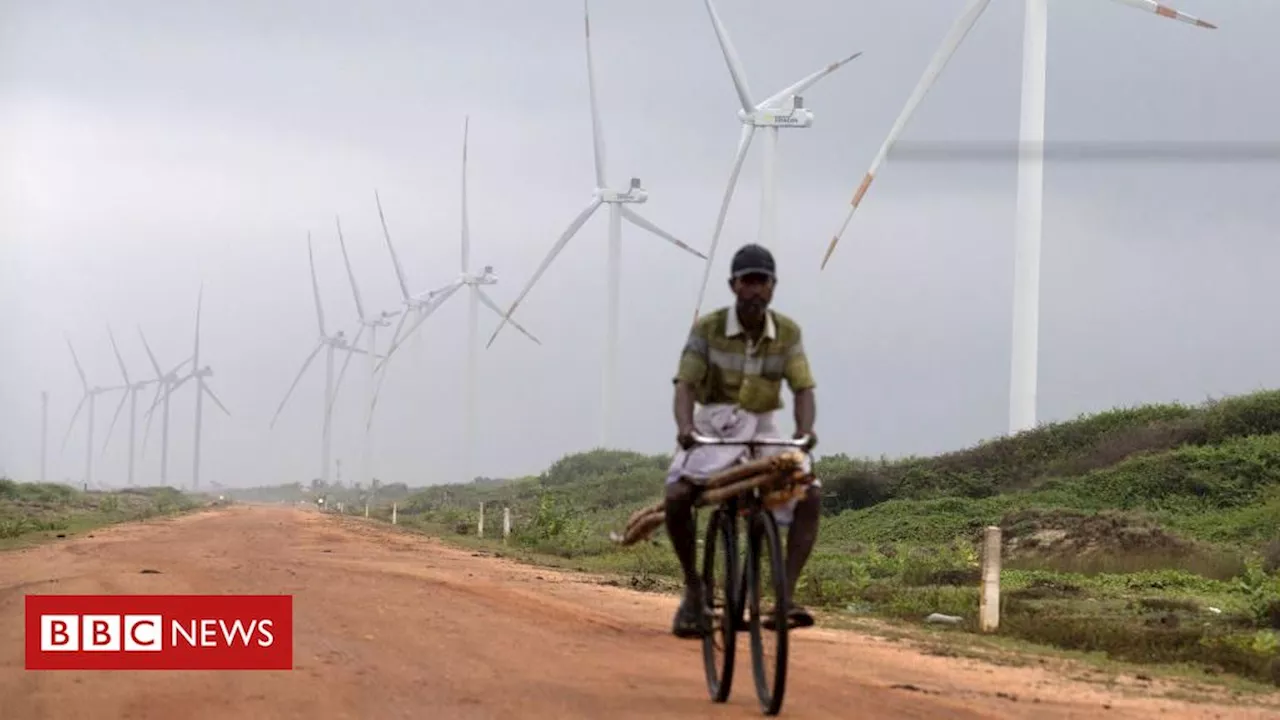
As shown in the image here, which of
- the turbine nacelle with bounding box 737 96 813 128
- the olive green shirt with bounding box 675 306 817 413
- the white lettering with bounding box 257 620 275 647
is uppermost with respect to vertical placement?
the turbine nacelle with bounding box 737 96 813 128

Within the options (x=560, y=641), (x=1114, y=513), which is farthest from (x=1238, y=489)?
(x=560, y=641)

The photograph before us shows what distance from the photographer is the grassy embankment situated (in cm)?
3587

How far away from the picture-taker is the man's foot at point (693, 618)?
9391mm

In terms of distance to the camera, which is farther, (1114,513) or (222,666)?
(1114,513)

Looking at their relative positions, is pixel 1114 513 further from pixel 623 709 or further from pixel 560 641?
pixel 623 709

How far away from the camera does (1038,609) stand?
683 inches

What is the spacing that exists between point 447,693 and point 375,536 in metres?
26.6

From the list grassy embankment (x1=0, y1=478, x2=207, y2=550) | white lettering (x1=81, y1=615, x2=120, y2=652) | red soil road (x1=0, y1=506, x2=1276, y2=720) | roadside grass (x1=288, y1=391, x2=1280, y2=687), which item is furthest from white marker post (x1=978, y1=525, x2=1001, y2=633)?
grassy embankment (x1=0, y1=478, x2=207, y2=550)

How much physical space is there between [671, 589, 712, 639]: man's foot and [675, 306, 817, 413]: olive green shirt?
116 cm

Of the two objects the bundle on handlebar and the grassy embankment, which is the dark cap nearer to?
the bundle on handlebar

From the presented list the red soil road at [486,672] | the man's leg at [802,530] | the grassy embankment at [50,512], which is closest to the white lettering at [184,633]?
the red soil road at [486,672]

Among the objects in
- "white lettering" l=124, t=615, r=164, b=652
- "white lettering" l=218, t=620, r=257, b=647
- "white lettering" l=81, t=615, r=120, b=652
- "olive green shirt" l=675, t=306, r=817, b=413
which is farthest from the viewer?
"white lettering" l=218, t=620, r=257, b=647

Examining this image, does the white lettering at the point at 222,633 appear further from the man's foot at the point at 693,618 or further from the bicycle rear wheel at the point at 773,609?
the bicycle rear wheel at the point at 773,609

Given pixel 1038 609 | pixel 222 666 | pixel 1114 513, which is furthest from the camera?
pixel 1114 513
